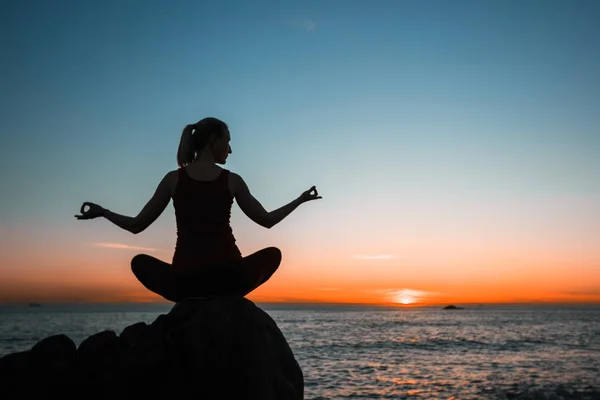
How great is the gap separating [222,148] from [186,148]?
1.12ft

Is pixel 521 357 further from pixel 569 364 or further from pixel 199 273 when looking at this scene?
pixel 199 273

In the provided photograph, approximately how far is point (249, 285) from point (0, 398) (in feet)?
8.07

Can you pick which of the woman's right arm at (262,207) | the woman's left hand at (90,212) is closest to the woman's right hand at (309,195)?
the woman's right arm at (262,207)

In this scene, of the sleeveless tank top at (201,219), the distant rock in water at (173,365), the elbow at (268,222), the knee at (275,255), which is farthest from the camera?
the knee at (275,255)

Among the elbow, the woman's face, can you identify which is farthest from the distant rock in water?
the woman's face

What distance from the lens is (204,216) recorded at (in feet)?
16.6

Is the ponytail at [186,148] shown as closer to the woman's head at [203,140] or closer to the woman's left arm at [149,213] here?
the woman's head at [203,140]

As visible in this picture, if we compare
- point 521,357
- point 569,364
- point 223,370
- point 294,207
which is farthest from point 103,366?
point 521,357

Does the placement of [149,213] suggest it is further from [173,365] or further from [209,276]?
[173,365]

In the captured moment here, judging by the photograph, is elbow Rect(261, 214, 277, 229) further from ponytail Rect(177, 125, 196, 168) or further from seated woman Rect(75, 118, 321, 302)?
ponytail Rect(177, 125, 196, 168)

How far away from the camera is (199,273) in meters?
5.14

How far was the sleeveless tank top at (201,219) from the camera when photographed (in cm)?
507

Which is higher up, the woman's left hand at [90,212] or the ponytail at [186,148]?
the ponytail at [186,148]

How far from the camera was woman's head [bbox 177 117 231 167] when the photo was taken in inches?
205
